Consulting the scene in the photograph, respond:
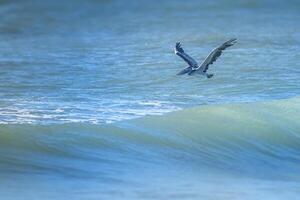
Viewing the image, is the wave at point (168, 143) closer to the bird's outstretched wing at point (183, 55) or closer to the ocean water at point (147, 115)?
the ocean water at point (147, 115)

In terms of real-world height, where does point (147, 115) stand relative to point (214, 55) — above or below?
below

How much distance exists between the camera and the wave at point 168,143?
10742 millimetres

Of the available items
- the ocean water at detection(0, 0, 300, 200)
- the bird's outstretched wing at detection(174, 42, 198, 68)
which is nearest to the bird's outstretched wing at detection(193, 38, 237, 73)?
the bird's outstretched wing at detection(174, 42, 198, 68)

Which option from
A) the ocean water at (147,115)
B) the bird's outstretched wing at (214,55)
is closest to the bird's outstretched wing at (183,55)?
the bird's outstretched wing at (214,55)

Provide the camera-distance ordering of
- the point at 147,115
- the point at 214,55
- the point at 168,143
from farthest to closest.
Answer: the point at 147,115 < the point at 214,55 < the point at 168,143

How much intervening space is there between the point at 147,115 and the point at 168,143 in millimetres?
1429

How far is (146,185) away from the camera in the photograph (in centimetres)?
965

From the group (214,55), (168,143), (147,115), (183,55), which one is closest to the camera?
(168,143)

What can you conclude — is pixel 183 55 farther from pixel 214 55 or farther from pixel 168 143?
pixel 168 143

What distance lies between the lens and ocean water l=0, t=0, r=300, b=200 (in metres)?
9.84

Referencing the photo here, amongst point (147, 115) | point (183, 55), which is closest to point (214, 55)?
point (183, 55)

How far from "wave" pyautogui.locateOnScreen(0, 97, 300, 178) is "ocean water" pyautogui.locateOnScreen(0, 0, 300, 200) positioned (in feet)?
0.05

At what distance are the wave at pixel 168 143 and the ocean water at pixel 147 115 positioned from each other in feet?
0.05

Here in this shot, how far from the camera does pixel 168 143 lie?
1180 cm
